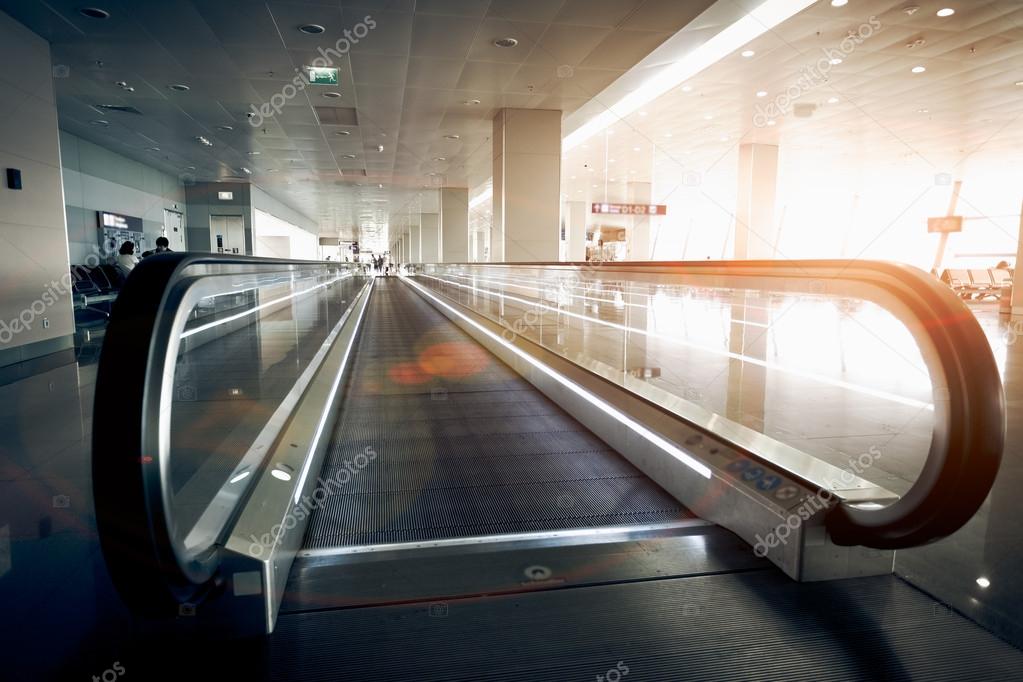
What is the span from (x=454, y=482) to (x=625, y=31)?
7.76 meters

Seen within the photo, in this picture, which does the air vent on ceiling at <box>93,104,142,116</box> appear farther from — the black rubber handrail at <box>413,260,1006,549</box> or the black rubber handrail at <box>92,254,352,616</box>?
the black rubber handrail at <box>413,260,1006,549</box>

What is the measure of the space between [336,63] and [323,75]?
56 centimetres

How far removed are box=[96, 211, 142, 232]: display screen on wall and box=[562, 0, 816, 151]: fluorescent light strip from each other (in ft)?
43.3

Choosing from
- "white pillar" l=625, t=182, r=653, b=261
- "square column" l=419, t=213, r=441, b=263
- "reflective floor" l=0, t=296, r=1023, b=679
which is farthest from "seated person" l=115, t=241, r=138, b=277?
"square column" l=419, t=213, r=441, b=263

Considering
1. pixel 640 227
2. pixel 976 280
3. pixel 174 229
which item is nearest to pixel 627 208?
pixel 640 227

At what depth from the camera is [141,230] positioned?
63.1 ft

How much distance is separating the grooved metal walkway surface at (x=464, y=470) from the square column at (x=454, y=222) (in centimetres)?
2188

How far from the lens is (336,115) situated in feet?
43.9

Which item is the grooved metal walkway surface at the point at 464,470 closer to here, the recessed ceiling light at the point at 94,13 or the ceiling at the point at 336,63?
the ceiling at the point at 336,63

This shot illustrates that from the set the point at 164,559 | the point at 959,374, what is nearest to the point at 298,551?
the point at 164,559

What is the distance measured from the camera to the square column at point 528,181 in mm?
13219

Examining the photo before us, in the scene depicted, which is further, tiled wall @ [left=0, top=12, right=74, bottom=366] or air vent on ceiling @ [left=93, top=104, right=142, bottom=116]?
air vent on ceiling @ [left=93, top=104, right=142, bottom=116]

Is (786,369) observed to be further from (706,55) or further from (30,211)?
(30,211)

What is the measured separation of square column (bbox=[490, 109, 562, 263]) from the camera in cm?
1322
